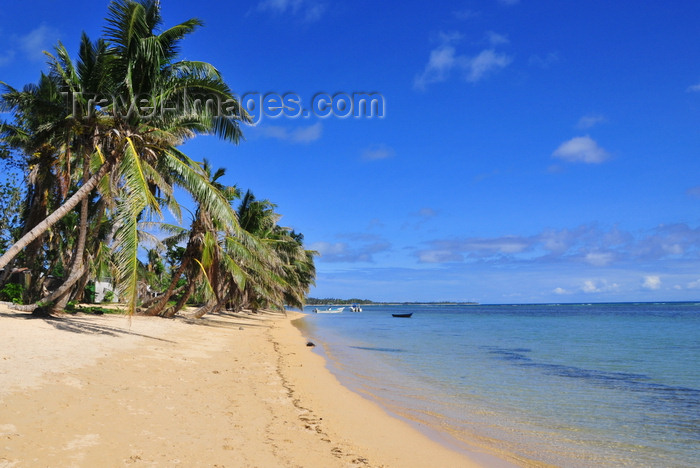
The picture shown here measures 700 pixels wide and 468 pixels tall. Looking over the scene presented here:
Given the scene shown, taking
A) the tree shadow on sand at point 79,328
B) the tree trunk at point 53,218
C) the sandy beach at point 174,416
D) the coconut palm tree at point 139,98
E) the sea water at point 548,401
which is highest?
the coconut palm tree at point 139,98

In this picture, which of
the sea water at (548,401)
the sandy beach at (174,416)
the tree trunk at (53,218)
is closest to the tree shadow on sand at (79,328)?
the sandy beach at (174,416)

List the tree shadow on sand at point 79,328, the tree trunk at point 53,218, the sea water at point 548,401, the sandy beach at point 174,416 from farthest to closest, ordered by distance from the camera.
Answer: the tree shadow on sand at point 79,328
the tree trunk at point 53,218
the sea water at point 548,401
the sandy beach at point 174,416

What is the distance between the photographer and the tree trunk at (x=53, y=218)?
34.8 ft

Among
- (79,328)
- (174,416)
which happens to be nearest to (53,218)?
(79,328)

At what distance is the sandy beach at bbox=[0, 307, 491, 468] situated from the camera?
4.14 metres

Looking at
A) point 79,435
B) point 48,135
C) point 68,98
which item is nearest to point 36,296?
point 48,135

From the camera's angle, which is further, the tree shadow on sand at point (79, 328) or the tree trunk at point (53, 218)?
the tree shadow on sand at point (79, 328)

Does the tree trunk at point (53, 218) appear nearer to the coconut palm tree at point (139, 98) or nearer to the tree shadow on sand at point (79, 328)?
the coconut palm tree at point (139, 98)

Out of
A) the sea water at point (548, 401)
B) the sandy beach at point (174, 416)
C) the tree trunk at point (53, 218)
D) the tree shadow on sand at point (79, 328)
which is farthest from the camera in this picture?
the tree shadow on sand at point (79, 328)

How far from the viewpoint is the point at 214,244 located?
770 inches

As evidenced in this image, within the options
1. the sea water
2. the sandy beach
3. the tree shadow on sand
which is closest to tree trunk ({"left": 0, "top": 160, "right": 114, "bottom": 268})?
the sandy beach

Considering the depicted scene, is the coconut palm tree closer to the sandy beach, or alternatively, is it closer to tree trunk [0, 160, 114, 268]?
tree trunk [0, 160, 114, 268]

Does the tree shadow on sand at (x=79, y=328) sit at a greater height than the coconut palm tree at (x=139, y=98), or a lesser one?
lesser

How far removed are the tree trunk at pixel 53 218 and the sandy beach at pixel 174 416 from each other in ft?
5.71
